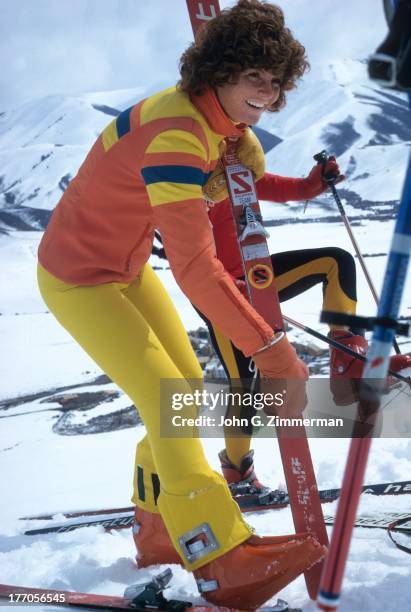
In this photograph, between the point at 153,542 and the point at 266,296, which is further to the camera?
the point at 266,296

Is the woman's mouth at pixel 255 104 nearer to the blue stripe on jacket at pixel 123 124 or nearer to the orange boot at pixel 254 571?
the blue stripe on jacket at pixel 123 124

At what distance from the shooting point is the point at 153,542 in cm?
270

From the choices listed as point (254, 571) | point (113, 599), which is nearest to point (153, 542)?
point (113, 599)

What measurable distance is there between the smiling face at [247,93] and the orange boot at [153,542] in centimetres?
182

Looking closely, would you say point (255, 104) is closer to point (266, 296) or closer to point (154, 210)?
point (154, 210)

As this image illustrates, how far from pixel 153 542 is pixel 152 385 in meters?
0.91

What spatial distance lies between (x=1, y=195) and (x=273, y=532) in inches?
2422

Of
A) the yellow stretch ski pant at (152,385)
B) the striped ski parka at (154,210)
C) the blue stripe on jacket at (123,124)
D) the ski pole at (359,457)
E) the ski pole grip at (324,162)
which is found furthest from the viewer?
the ski pole grip at (324,162)

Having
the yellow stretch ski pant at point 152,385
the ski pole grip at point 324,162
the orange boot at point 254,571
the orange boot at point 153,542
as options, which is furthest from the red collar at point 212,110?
the orange boot at point 153,542

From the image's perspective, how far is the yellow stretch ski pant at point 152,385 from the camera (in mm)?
2150

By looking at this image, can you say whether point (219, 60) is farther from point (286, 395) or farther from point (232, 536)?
point (232, 536)

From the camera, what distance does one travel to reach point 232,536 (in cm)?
215

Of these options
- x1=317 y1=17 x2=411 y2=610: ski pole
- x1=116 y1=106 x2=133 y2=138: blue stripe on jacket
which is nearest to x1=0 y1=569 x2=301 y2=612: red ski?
x1=317 y1=17 x2=411 y2=610: ski pole

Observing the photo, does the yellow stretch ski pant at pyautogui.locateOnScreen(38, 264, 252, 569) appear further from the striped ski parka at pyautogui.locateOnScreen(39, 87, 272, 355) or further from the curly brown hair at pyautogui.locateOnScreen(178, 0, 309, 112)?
the curly brown hair at pyautogui.locateOnScreen(178, 0, 309, 112)
